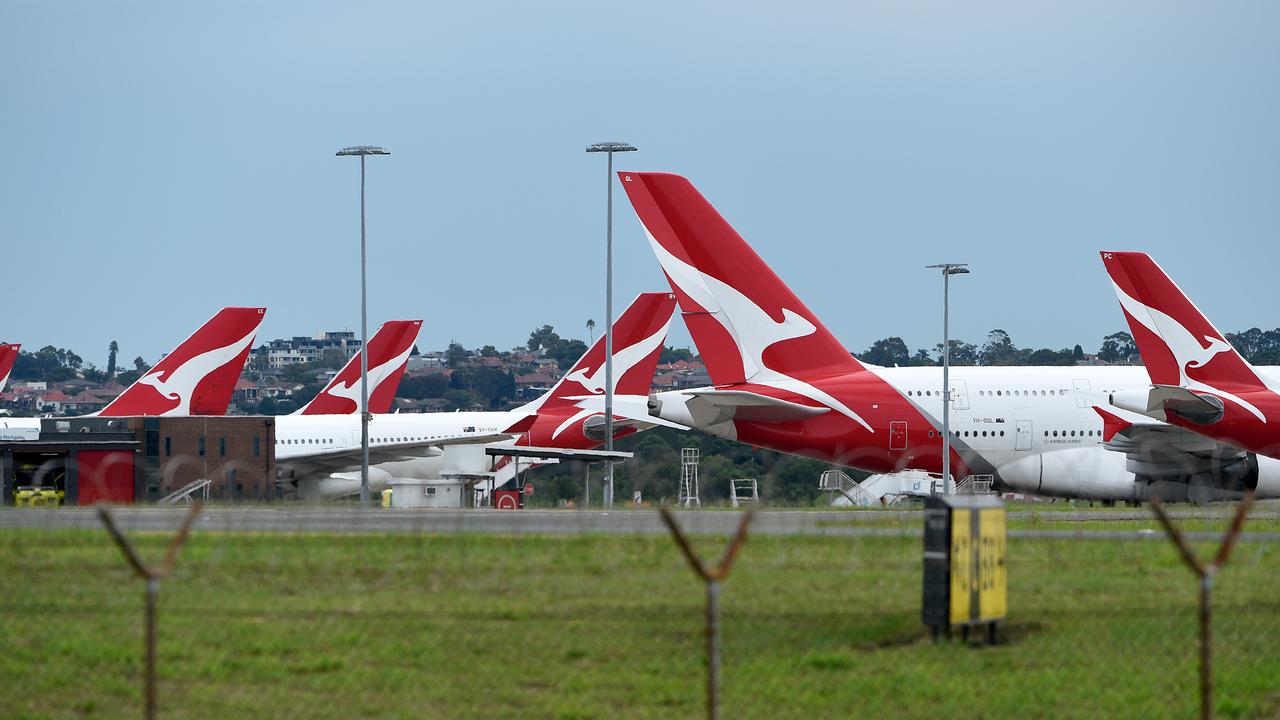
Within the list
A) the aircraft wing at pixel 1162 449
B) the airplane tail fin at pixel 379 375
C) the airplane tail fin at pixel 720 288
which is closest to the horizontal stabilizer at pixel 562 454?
the airplane tail fin at pixel 720 288

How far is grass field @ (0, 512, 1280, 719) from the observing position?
42.9 ft

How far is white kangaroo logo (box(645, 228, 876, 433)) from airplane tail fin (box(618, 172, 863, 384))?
23 millimetres

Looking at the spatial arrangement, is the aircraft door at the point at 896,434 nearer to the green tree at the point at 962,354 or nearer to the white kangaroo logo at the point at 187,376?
the white kangaroo logo at the point at 187,376

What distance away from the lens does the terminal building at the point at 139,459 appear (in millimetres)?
44406

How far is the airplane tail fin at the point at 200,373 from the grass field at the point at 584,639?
3976 cm

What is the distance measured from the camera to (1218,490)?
40375 millimetres

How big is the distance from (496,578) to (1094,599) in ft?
19.9

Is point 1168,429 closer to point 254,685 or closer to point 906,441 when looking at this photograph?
point 906,441

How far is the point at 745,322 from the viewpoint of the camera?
37688 millimetres

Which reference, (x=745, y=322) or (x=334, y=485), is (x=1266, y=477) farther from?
(x=334, y=485)

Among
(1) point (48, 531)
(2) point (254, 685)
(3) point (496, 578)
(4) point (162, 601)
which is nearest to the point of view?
(2) point (254, 685)

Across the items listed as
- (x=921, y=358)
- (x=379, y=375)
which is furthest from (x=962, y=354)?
(x=379, y=375)

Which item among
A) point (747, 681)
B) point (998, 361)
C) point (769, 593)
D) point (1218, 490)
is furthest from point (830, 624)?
point (998, 361)

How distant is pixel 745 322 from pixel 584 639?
23.4m
